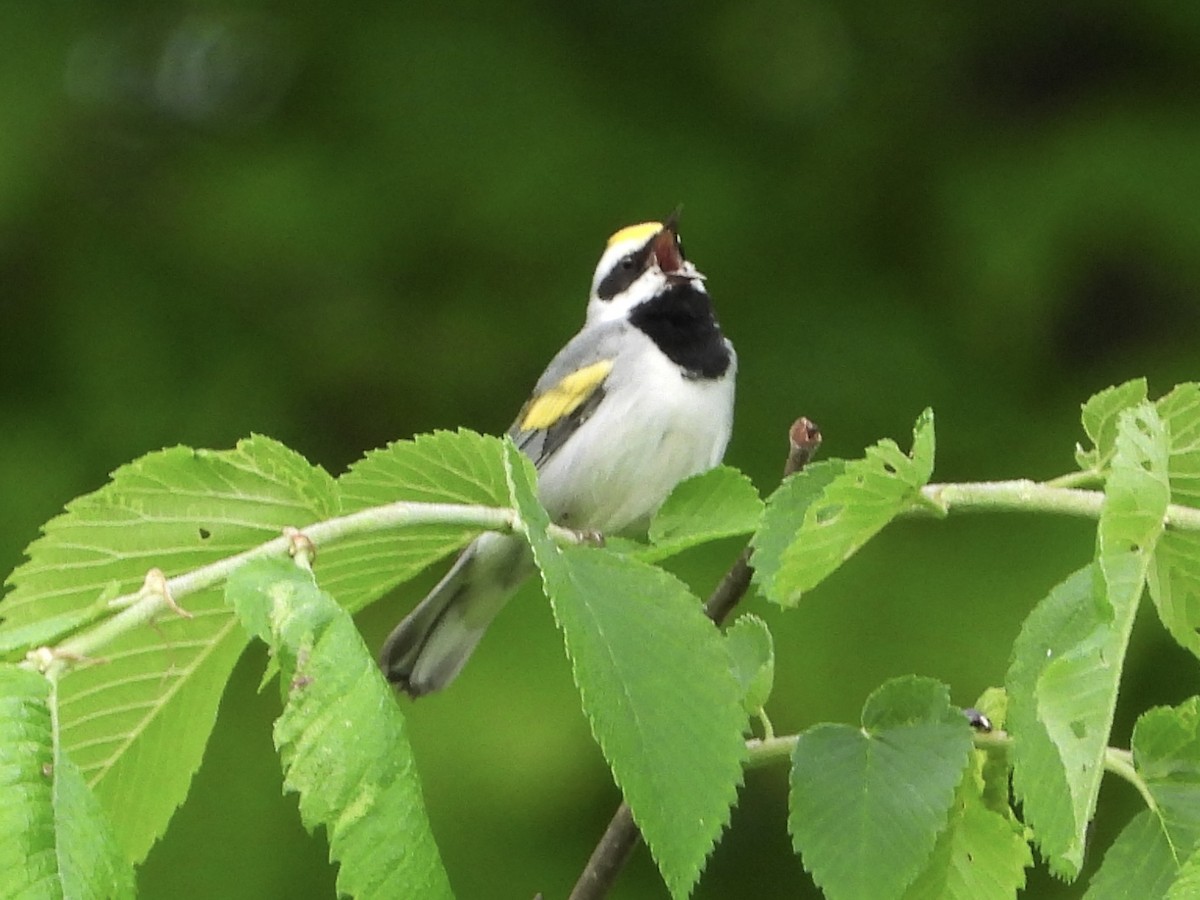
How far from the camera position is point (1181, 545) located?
899 millimetres

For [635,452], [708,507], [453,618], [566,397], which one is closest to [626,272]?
[566,397]

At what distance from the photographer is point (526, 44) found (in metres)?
3.37

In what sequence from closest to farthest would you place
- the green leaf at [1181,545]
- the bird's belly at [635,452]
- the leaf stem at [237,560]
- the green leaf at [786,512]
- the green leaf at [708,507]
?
1. the leaf stem at [237,560]
2. the green leaf at [1181,545]
3. the green leaf at [786,512]
4. the green leaf at [708,507]
5. the bird's belly at [635,452]

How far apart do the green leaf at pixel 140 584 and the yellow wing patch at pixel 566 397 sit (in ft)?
4.13

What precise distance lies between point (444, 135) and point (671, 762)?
2628mm

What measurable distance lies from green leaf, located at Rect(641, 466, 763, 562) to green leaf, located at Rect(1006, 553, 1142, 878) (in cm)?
26

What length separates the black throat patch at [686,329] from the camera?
232 cm

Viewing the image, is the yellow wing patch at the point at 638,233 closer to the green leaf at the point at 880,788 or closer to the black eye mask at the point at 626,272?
the black eye mask at the point at 626,272

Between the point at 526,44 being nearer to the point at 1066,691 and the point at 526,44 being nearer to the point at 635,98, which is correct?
the point at 635,98

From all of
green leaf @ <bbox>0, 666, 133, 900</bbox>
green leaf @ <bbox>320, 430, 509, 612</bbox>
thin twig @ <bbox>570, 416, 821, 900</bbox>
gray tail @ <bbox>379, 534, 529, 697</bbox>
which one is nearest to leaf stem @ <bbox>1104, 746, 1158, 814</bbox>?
thin twig @ <bbox>570, 416, 821, 900</bbox>

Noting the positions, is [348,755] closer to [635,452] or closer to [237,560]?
[237,560]

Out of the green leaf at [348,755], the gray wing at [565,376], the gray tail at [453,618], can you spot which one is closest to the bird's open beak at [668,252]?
the gray wing at [565,376]

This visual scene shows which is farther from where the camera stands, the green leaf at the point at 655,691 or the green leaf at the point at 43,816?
the green leaf at the point at 655,691

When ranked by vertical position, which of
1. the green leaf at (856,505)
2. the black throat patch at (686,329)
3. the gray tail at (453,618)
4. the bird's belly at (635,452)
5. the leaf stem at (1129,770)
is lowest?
the gray tail at (453,618)
